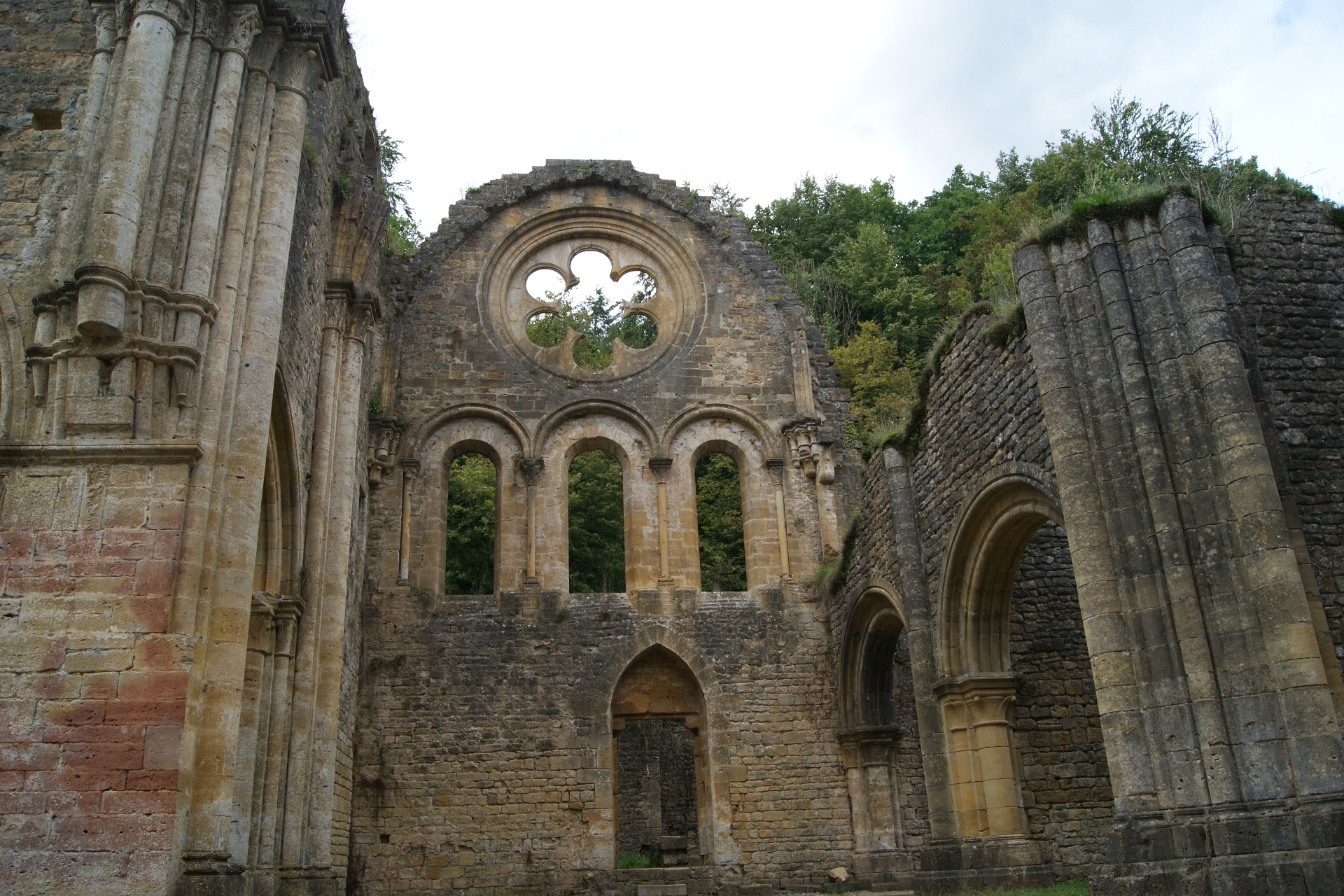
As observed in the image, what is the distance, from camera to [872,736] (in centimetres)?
1342

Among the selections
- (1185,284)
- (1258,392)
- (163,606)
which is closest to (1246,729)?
(1258,392)

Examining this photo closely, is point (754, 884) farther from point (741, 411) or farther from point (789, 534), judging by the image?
point (741, 411)

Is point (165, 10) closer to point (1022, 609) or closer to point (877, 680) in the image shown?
point (1022, 609)

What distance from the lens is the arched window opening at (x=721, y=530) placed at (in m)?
21.9

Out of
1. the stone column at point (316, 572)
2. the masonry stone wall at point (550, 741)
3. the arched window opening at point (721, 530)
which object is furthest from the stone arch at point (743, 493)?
the arched window opening at point (721, 530)

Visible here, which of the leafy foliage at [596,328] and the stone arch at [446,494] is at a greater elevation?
the leafy foliage at [596,328]

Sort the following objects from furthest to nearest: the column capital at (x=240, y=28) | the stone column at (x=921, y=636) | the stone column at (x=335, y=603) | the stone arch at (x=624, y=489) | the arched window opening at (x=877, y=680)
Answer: the stone arch at (x=624, y=489)
the arched window opening at (x=877, y=680)
the stone column at (x=921, y=636)
the stone column at (x=335, y=603)
the column capital at (x=240, y=28)

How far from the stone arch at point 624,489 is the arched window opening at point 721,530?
609 cm

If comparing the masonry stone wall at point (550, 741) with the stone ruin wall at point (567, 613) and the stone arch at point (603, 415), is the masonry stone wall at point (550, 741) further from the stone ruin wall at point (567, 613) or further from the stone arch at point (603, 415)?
the stone arch at point (603, 415)

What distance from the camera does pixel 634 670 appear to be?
46.4ft

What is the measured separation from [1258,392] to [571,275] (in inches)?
417

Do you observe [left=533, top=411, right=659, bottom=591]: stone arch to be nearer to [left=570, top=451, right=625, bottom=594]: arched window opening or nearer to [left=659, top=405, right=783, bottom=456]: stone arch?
[left=659, top=405, right=783, bottom=456]: stone arch

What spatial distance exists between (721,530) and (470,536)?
17.7 ft

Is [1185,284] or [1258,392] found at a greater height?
[1185,284]
